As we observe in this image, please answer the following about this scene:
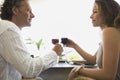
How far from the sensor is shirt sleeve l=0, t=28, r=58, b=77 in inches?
54.0

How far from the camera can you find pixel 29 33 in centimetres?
300

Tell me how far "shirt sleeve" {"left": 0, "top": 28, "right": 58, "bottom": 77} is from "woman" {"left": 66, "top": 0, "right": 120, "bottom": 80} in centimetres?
33

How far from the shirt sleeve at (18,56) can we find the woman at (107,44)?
328mm

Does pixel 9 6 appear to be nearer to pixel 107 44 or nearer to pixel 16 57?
pixel 16 57

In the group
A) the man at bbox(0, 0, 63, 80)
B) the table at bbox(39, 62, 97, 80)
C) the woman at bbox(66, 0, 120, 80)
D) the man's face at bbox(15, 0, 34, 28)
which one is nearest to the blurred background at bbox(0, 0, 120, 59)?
the table at bbox(39, 62, 97, 80)

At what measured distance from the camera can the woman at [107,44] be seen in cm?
153

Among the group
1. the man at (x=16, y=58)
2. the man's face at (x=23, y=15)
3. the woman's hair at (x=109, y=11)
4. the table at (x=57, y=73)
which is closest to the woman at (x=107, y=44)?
the woman's hair at (x=109, y=11)

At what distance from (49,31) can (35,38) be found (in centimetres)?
19

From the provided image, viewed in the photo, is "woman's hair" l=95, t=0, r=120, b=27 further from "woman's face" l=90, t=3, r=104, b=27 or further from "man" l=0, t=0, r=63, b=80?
"man" l=0, t=0, r=63, b=80

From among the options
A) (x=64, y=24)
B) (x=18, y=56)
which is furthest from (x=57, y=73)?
(x=18, y=56)

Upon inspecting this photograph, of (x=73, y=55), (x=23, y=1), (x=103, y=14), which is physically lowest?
(x=73, y=55)

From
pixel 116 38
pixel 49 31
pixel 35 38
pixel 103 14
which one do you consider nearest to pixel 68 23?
pixel 49 31

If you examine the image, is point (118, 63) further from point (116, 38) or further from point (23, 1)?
point (23, 1)

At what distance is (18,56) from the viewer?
1373 mm
